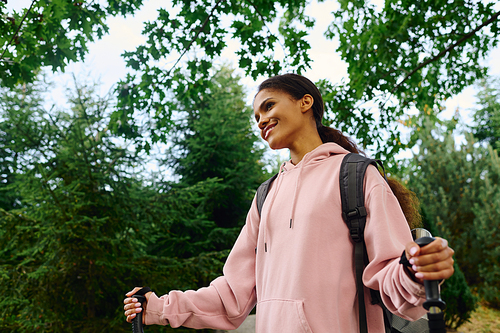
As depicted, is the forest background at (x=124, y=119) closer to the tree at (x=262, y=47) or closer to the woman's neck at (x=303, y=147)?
the tree at (x=262, y=47)

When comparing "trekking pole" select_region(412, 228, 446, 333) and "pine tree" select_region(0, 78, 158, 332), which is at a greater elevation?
"pine tree" select_region(0, 78, 158, 332)

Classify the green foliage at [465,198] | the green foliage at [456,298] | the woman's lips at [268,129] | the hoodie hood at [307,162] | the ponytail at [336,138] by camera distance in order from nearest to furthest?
the hoodie hood at [307,162] → the woman's lips at [268,129] → the ponytail at [336,138] → the green foliage at [456,298] → the green foliage at [465,198]

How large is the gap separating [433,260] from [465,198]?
1324cm

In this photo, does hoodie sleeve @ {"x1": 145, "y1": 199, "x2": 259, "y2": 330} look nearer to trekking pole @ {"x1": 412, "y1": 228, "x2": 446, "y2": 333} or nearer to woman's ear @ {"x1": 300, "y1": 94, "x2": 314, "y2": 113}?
woman's ear @ {"x1": 300, "y1": 94, "x2": 314, "y2": 113}

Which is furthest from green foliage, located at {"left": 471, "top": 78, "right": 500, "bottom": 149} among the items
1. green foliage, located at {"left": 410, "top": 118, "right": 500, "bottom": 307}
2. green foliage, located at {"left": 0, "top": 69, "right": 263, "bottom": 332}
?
green foliage, located at {"left": 0, "top": 69, "right": 263, "bottom": 332}

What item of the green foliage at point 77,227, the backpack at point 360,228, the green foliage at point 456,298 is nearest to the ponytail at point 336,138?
the backpack at point 360,228

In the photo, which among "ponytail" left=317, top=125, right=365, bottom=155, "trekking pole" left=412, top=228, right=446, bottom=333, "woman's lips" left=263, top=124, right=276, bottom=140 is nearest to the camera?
"trekking pole" left=412, top=228, right=446, bottom=333

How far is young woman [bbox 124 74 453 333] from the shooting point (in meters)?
1.17

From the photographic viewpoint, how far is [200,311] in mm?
1587

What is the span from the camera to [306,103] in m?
1.74

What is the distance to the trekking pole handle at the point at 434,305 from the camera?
881 millimetres

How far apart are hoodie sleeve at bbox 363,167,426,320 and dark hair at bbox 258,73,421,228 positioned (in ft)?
1.16

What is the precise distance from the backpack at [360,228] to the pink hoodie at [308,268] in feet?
0.09

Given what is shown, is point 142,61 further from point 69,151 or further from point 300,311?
point 300,311
